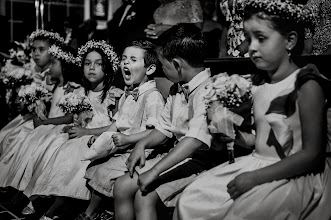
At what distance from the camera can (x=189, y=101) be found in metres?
3.38

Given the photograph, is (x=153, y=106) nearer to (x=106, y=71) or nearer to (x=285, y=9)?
(x=106, y=71)

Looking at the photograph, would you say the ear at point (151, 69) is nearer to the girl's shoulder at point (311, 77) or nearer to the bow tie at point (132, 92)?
the bow tie at point (132, 92)

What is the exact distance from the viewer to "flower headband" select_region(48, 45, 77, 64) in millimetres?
5652

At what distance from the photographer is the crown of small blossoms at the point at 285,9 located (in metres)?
2.67

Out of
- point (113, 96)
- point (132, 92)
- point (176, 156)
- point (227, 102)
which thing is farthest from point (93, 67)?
point (227, 102)

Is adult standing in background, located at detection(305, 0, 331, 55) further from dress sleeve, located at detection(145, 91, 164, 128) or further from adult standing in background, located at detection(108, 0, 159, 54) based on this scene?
adult standing in background, located at detection(108, 0, 159, 54)

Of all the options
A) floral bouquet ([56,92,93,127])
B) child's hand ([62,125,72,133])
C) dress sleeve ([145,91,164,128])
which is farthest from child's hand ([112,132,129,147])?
child's hand ([62,125,72,133])

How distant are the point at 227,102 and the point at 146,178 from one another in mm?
673

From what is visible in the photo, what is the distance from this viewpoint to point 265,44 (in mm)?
2729

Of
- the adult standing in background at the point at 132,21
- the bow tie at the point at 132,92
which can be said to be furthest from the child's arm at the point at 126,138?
the adult standing in background at the point at 132,21

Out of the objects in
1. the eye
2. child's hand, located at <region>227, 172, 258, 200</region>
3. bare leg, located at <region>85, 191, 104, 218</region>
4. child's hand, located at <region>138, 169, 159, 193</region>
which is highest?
the eye

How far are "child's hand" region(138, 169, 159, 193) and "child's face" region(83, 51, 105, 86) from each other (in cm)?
187

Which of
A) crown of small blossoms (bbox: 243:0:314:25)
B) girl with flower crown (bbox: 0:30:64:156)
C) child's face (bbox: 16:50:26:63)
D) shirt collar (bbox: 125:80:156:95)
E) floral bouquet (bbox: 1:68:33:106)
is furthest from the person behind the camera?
child's face (bbox: 16:50:26:63)

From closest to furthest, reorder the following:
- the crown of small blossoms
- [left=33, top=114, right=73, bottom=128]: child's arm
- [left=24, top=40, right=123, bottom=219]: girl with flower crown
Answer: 1. the crown of small blossoms
2. [left=24, top=40, right=123, bottom=219]: girl with flower crown
3. [left=33, top=114, right=73, bottom=128]: child's arm
